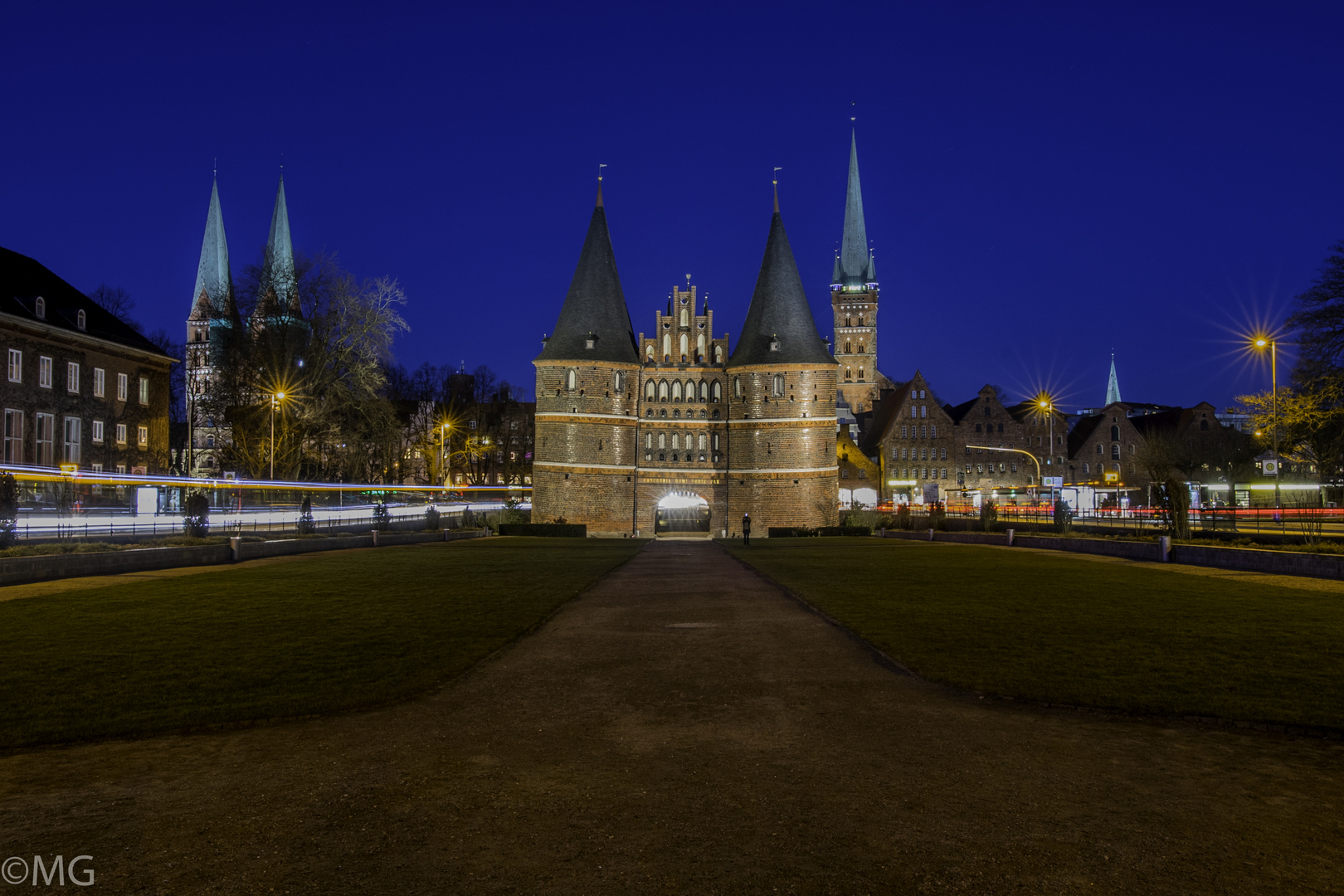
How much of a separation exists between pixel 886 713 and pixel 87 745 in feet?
23.4

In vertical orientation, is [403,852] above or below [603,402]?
below

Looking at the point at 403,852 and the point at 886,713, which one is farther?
the point at 886,713

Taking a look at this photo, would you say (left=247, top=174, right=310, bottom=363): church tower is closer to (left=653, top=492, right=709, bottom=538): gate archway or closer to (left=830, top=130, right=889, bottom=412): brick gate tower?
Result: (left=653, top=492, right=709, bottom=538): gate archway

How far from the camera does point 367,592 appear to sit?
17.7 metres

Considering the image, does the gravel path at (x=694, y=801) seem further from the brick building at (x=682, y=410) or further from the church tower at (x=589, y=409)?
the brick building at (x=682, y=410)

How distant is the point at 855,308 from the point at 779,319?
63673 mm

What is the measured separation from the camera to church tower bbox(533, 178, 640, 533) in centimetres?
6025

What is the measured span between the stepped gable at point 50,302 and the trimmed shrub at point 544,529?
986 inches

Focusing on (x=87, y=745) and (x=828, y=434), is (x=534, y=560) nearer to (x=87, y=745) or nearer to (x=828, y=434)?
(x=87, y=745)

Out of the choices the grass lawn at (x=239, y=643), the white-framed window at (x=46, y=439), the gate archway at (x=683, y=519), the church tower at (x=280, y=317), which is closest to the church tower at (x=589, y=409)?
the gate archway at (x=683, y=519)

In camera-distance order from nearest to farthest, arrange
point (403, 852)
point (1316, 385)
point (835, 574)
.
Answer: point (403, 852), point (835, 574), point (1316, 385)

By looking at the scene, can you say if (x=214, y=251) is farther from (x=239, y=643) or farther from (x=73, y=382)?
(x=239, y=643)

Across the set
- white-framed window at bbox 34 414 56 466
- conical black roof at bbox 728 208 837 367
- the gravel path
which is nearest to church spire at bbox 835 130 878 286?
conical black roof at bbox 728 208 837 367

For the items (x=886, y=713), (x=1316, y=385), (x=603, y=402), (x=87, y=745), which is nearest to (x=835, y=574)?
(x=886, y=713)
